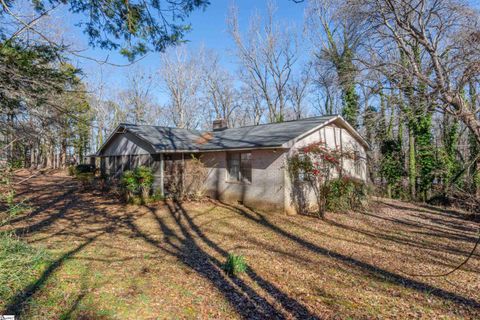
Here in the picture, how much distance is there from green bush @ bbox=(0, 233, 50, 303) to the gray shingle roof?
7831 mm

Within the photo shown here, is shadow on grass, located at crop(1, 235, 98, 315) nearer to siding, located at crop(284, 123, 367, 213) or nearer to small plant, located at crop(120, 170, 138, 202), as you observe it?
small plant, located at crop(120, 170, 138, 202)

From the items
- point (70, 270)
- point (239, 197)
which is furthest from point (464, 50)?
point (70, 270)

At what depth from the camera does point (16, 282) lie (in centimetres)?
431

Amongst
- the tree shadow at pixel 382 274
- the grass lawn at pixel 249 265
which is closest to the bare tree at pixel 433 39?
the grass lawn at pixel 249 265

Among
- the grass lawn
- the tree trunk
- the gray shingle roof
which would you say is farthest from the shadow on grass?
the tree trunk

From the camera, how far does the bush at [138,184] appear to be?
12602mm

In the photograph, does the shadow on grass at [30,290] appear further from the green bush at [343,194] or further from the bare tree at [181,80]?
the bare tree at [181,80]

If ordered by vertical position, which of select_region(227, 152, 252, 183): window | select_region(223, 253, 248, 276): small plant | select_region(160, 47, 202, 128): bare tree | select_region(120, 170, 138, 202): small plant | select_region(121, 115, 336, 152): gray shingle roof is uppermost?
select_region(160, 47, 202, 128): bare tree

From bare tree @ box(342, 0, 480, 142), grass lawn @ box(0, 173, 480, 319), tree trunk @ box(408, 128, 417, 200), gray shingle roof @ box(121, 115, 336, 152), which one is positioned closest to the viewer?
grass lawn @ box(0, 173, 480, 319)

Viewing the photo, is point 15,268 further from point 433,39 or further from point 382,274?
point 433,39

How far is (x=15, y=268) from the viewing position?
172 inches

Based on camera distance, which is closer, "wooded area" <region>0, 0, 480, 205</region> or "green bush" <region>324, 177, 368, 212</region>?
"wooded area" <region>0, 0, 480, 205</region>

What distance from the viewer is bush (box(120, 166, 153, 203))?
12.6 metres

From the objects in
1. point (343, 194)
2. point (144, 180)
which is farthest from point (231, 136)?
point (343, 194)
